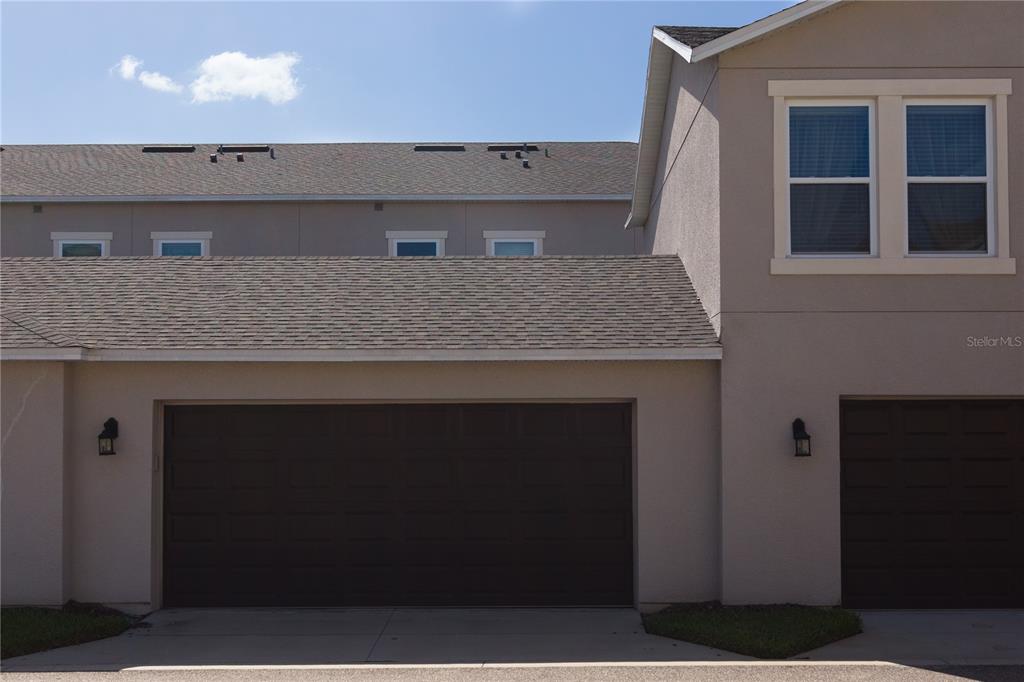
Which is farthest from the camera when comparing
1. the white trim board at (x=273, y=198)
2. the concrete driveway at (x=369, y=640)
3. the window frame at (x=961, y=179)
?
the white trim board at (x=273, y=198)

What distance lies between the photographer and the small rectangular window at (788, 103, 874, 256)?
11000 mm

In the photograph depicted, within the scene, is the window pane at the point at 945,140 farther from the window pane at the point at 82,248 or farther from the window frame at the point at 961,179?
the window pane at the point at 82,248

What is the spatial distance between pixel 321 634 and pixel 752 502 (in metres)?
4.66

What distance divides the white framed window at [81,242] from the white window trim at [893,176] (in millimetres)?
16705

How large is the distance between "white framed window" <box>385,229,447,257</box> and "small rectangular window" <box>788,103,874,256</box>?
12.5 meters

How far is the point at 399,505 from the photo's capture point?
37.3ft

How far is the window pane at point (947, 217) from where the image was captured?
10.9m

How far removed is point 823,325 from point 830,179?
64.1 inches

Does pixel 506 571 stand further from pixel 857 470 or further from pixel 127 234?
pixel 127 234

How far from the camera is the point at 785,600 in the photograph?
1065cm

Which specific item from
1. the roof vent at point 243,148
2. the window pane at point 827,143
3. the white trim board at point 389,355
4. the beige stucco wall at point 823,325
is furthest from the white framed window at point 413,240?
the window pane at point 827,143

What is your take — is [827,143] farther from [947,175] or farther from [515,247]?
[515,247]

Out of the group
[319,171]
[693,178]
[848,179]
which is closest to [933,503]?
[848,179]

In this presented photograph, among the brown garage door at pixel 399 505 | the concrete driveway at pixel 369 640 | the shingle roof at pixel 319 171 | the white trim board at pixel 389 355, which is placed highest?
the shingle roof at pixel 319 171
